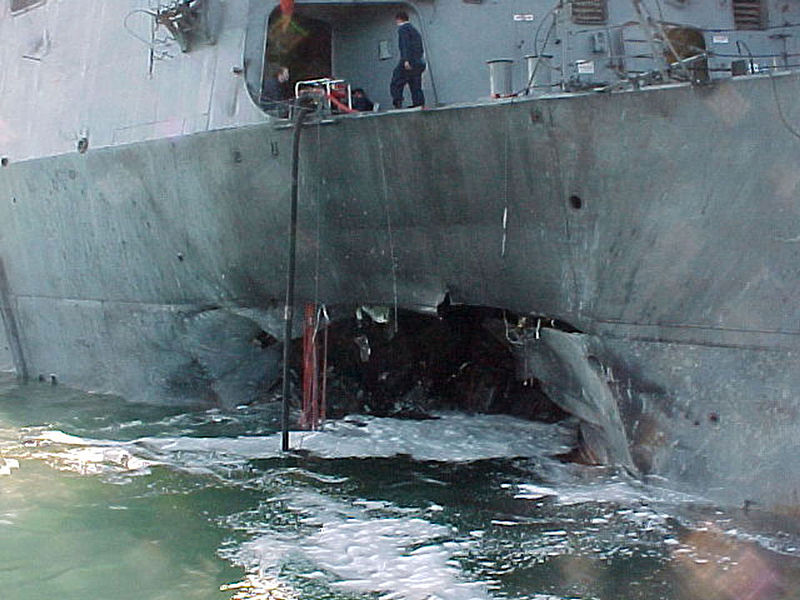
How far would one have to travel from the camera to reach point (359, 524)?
261 inches

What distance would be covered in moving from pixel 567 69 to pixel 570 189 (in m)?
1.55

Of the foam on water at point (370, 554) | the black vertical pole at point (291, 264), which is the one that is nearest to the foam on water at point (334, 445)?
the black vertical pole at point (291, 264)

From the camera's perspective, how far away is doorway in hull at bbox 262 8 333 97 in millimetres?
8820

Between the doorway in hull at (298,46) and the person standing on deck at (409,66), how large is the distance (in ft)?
3.27

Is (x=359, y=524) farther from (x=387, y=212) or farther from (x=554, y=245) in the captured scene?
(x=387, y=212)

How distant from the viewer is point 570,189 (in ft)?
22.9

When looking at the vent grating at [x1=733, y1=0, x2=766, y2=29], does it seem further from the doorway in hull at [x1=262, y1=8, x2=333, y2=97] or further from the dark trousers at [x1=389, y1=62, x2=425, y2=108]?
the doorway in hull at [x1=262, y1=8, x2=333, y2=97]

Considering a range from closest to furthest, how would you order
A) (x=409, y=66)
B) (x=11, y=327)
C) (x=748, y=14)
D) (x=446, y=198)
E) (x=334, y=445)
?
(x=446, y=198), (x=409, y=66), (x=334, y=445), (x=748, y=14), (x=11, y=327)

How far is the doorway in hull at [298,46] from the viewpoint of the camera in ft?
28.9

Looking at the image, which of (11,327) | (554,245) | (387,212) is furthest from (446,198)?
(11,327)

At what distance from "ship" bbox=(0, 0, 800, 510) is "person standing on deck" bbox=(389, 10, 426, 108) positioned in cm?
43

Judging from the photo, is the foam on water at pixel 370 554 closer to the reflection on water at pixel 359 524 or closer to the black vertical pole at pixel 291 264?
the reflection on water at pixel 359 524

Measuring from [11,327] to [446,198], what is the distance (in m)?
7.02

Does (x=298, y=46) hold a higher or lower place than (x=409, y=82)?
higher
